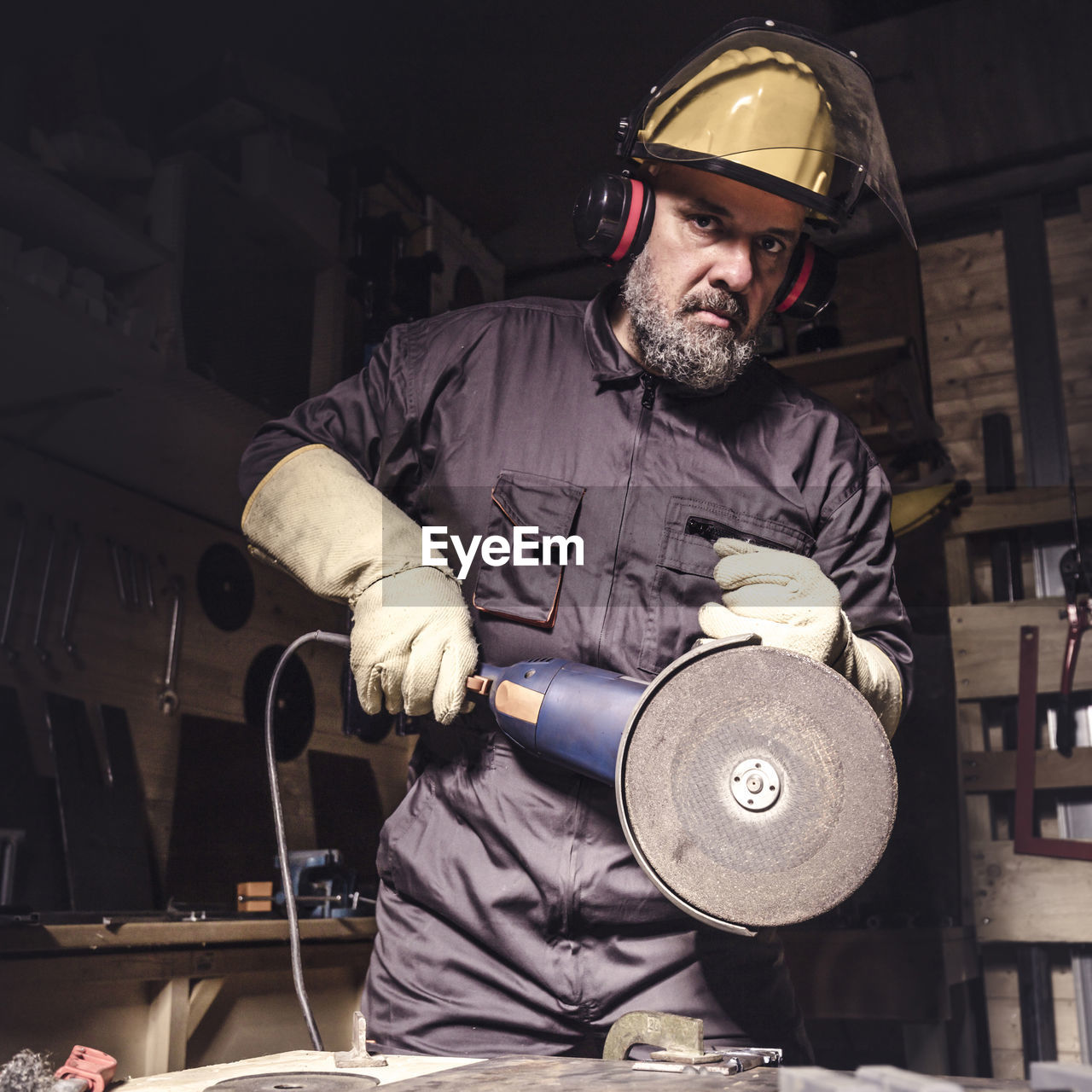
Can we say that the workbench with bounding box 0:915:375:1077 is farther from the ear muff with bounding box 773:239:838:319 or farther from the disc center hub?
the ear muff with bounding box 773:239:838:319

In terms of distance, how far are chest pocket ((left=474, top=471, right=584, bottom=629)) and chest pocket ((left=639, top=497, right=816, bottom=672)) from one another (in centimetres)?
10

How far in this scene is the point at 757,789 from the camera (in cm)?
81

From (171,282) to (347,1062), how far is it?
1499 millimetres

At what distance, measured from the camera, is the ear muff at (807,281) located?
129cm

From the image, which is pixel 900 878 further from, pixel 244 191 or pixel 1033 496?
pixel 244 191

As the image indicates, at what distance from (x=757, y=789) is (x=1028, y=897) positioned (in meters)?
2.01

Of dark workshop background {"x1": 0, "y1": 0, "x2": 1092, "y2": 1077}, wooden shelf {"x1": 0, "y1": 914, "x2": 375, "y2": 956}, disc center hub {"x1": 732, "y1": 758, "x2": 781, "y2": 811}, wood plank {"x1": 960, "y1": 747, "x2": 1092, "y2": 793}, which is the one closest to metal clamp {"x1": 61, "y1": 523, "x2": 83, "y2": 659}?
dark workshop background {"x1": 0, "y1": 0, "x2": 1092, "y2": 1077}

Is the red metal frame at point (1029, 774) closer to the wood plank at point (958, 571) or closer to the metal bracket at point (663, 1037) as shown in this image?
the wood plank at point (958, 571)

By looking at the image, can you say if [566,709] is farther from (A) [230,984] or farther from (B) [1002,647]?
(B) [1002,647]

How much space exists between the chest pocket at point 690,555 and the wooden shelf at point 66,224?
3.77 feet

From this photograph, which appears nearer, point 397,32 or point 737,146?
point 737,146

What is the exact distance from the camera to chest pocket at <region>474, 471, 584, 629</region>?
46.3 inches

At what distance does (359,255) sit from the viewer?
8.19 ft

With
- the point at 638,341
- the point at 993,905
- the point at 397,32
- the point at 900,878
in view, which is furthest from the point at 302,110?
the point at 993,905
